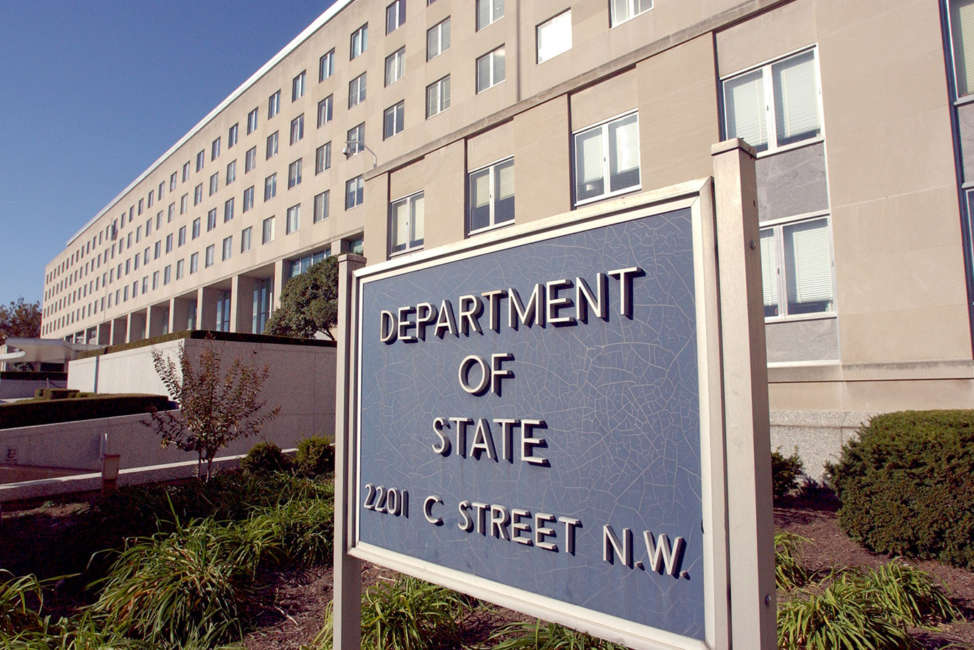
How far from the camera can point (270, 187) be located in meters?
36.8

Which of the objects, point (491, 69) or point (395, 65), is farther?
point (395, 65)

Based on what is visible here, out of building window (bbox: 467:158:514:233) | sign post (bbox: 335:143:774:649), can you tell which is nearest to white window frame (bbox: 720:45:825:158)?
building window (bbox: 467:158:514:233)

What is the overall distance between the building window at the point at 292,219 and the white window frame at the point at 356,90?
658 cm

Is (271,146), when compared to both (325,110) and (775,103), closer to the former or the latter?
(325,110)

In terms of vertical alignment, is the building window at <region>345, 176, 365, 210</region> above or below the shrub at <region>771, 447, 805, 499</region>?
above

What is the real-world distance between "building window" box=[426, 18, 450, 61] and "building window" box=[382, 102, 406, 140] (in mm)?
2827

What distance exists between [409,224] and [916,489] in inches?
588

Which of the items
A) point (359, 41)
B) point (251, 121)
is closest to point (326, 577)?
point (359, 41)

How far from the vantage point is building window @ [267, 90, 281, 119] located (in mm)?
37438

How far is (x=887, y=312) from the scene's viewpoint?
979 cm

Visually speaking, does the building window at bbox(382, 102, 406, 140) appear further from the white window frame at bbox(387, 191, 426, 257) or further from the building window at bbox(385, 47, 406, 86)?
the white window frame at bbox(387, 191, 426, 257)

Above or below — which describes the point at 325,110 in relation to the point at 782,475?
above

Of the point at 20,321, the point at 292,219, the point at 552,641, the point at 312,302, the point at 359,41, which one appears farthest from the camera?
the point at 20,321

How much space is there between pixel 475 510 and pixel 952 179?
1031 cm
